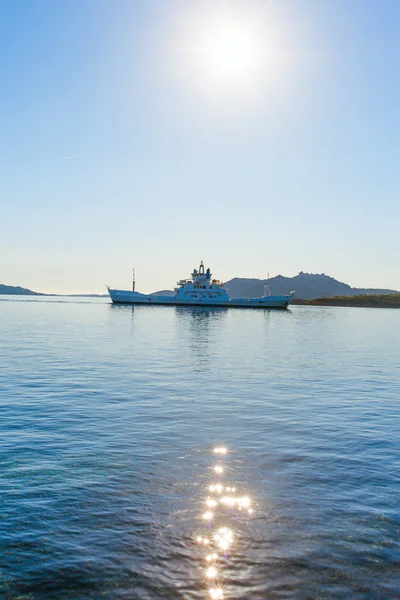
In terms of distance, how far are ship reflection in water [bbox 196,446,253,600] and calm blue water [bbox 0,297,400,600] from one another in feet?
0.12

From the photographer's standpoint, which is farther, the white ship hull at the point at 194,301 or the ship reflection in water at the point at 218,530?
the white ship hull at the point at 194,301

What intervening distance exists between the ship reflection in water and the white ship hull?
14050 cm

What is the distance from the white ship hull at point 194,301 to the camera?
152m

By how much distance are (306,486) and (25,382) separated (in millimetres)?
17378

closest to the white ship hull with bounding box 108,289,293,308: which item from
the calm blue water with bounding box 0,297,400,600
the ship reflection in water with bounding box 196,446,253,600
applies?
the calm blue water with bounding box 0,297,400,600

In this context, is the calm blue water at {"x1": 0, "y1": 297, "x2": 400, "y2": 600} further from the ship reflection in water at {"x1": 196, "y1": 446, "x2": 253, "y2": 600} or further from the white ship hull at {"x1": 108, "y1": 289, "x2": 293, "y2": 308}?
the white ship hull at {"x1": 108, "y1": 289, "x2": 293, "y2": 308}

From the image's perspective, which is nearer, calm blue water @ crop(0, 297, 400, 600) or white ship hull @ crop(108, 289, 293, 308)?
calm blue water @ crop(0, 297, 400, 600)

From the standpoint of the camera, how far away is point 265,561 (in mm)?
7254

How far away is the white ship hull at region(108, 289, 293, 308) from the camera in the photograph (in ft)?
497

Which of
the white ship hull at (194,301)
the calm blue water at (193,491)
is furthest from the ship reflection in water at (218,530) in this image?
the white ship hull at (194,301)

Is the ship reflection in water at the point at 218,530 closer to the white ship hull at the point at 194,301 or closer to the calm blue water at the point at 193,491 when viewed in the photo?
the calm blue water at the point at 193,491

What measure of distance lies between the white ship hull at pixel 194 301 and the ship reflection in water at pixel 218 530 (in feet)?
461

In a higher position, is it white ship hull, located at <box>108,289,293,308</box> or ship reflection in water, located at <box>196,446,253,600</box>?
white ship hull, located at <box>108,289,293,308</box>

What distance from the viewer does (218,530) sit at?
324 inches
